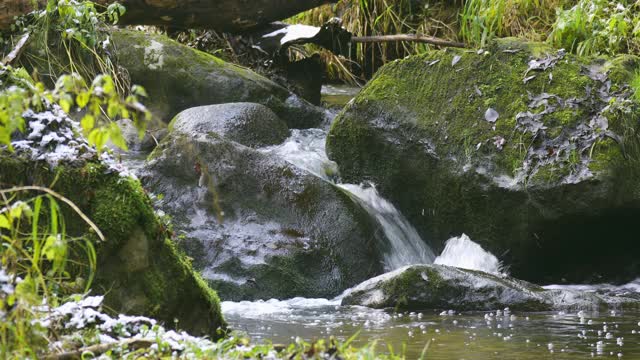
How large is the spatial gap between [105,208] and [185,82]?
5.83 metres

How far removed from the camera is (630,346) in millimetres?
4824

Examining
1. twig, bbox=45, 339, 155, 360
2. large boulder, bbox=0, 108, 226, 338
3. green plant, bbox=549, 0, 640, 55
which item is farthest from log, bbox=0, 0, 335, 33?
twig, bbox=45, 339, 155, 360

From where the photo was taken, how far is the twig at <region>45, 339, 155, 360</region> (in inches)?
118

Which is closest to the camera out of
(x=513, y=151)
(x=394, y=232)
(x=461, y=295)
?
(x=461, y=295)

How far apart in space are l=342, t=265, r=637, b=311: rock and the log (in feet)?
12.3

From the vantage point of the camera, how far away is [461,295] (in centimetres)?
602

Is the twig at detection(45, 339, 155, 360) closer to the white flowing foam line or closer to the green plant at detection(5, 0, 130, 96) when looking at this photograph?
the white flowing foam line

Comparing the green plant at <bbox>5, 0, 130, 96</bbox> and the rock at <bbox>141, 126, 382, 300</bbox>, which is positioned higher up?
the green plant at <bbox>5, 0, 130, 96</bbox>

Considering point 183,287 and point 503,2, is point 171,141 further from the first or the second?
point 503,2

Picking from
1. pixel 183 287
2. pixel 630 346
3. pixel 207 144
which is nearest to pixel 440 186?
pixel 207 144

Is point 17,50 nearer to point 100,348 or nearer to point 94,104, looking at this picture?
point 100,348

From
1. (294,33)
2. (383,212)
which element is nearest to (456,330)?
(383,212)

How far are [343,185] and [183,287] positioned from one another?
12.9ft

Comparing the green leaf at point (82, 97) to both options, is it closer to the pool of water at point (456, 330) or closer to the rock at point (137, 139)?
the pool of water at point (456, 330)
